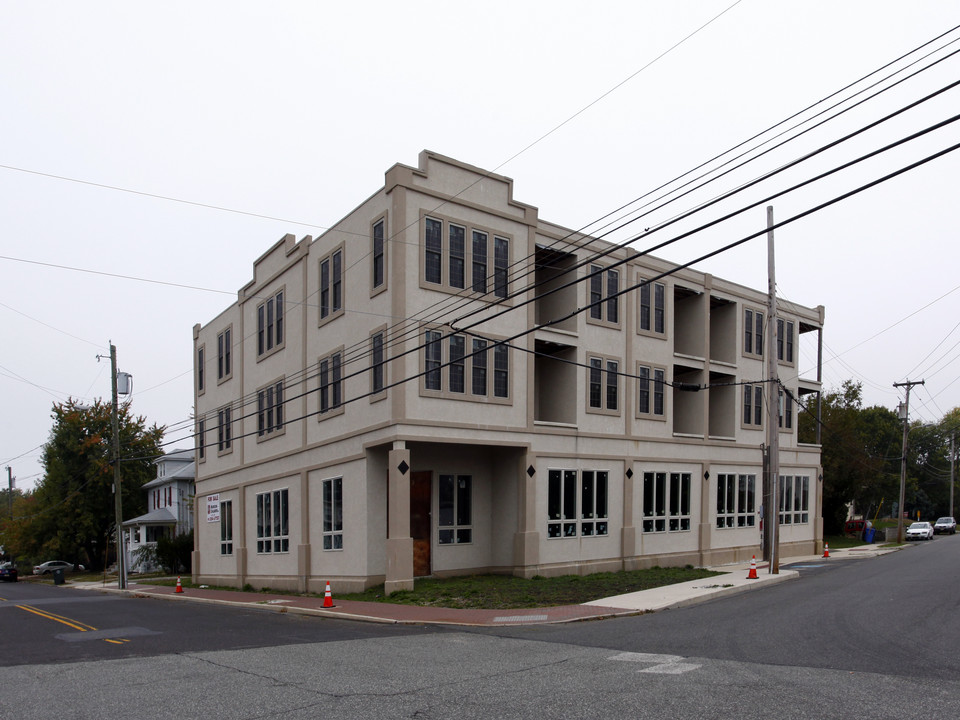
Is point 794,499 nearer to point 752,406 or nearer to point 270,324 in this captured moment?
point 752,406

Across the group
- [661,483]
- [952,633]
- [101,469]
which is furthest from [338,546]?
[101,469]

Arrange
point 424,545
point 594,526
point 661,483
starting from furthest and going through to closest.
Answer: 1. point 661,483
2. point 594,526
3. point 424,545

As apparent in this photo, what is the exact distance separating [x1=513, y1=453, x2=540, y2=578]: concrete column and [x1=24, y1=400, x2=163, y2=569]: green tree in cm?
4223

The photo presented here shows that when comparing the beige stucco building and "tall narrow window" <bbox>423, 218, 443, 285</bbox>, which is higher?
"tall narrow window" <bbox>423, 218, 443, 285</bbox>

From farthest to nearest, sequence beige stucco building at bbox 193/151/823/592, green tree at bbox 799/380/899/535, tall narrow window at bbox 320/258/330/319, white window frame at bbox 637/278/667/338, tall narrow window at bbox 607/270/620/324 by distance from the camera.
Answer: green tree at bbox 799/380/899/535 < white window frame at bbox 637/278/667/338 < tall narrow window at bbox 607/270/620/324 < tall narrow window at bbox 320/258/330/319 < beige stucco building at bbox 193/151/823/592

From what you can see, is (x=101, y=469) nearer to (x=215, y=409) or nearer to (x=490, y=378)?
(x=215, y=409)

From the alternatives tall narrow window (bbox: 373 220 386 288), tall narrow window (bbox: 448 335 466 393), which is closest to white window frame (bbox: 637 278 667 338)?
tall narrow window (bbox: 448 335 466 393)

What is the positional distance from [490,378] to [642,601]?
8205mm

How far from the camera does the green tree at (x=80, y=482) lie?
6072cm

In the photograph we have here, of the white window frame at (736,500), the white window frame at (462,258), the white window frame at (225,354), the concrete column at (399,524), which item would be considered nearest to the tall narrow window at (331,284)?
the white window frame at (462,258)

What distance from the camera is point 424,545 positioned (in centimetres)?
2473

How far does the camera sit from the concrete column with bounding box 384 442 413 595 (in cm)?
2205

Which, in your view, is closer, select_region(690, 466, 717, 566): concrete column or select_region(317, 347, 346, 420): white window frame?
select_region(317, 347, 346, 420): white window frame

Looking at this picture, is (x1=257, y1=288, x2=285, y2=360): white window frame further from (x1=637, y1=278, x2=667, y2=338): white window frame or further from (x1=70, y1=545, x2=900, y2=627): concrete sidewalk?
(x1=637, y1=278, x2=667, y2=338): white window frame
